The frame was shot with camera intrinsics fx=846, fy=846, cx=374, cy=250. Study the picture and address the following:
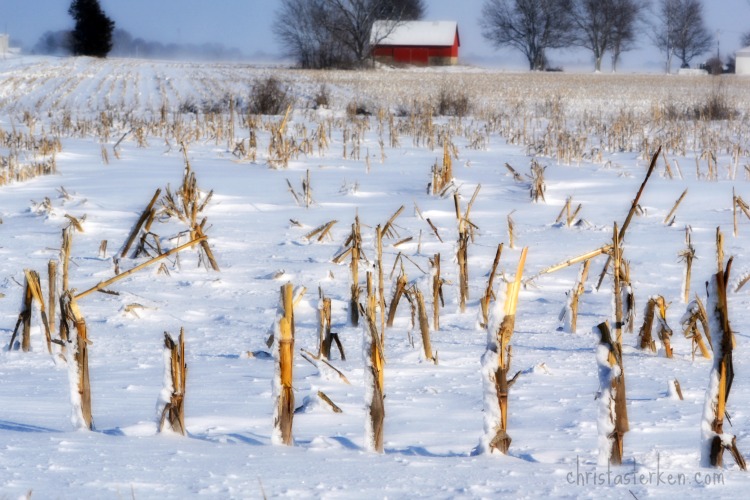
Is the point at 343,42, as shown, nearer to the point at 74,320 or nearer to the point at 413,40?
the point at 413,40

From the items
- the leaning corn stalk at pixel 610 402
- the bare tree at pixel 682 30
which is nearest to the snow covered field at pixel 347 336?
the leaning corn stalk at pixel 610 402

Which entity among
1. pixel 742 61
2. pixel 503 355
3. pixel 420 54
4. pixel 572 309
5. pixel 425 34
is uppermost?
pixel 425 34

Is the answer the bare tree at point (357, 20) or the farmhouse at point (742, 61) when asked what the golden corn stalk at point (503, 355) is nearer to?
the bare tree at point (357, 20)

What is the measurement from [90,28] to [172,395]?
60.9m

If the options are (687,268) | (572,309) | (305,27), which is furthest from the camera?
(305,27)

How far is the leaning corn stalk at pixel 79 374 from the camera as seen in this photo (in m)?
1.91

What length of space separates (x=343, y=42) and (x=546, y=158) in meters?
44.8

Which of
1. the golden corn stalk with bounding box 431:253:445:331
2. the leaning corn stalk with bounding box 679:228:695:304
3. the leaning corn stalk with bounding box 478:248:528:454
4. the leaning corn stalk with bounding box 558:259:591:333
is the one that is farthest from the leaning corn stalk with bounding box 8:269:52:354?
the leaning corn stalk with bounding box 679:228:695:304

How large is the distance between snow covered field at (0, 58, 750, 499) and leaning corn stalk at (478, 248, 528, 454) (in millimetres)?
63

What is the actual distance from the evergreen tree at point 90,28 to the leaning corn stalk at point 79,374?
6052 cm

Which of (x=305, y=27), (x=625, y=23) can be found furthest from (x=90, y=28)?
(x=625, y=23)

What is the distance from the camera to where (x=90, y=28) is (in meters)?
57.7

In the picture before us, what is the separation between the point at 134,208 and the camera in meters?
6.23

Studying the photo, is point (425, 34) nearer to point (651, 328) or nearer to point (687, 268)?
point (687, 268)
